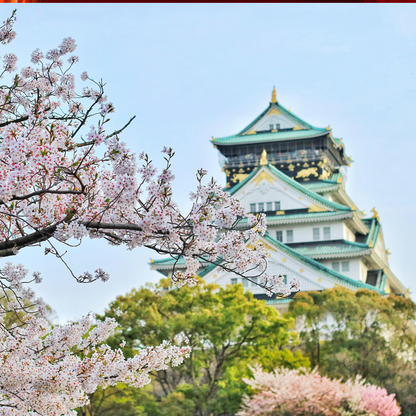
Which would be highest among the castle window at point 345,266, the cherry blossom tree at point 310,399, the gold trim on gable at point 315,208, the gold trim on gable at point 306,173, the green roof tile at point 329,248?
the gold trim on gable at point 306,173

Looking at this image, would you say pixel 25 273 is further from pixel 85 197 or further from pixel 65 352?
pixel 85 197

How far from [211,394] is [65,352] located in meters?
16.3

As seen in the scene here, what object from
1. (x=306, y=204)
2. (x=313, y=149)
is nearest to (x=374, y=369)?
(x=306, y=204)

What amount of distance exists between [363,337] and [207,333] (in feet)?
21.9

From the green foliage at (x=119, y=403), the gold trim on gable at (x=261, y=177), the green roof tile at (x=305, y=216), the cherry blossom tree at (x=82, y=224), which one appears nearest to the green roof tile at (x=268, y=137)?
the gold trim on gable at (x=261, y=177)

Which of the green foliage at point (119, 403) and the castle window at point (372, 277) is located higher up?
the castle window at point (372, 277)

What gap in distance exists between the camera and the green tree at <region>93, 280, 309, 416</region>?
843 inches

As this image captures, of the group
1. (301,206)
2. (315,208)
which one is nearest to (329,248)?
(315,208)

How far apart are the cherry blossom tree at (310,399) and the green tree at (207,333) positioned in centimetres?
187

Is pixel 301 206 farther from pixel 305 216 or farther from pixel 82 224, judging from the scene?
pixel 82 224

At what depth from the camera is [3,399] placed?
588 centimetres

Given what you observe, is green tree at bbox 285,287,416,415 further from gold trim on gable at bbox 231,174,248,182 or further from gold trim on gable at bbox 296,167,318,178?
gold trim on gable at bbox 231,174,248,182

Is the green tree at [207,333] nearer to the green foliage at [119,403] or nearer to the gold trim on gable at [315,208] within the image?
the green foliage at [119,403]

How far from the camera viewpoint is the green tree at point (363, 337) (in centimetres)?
2342
